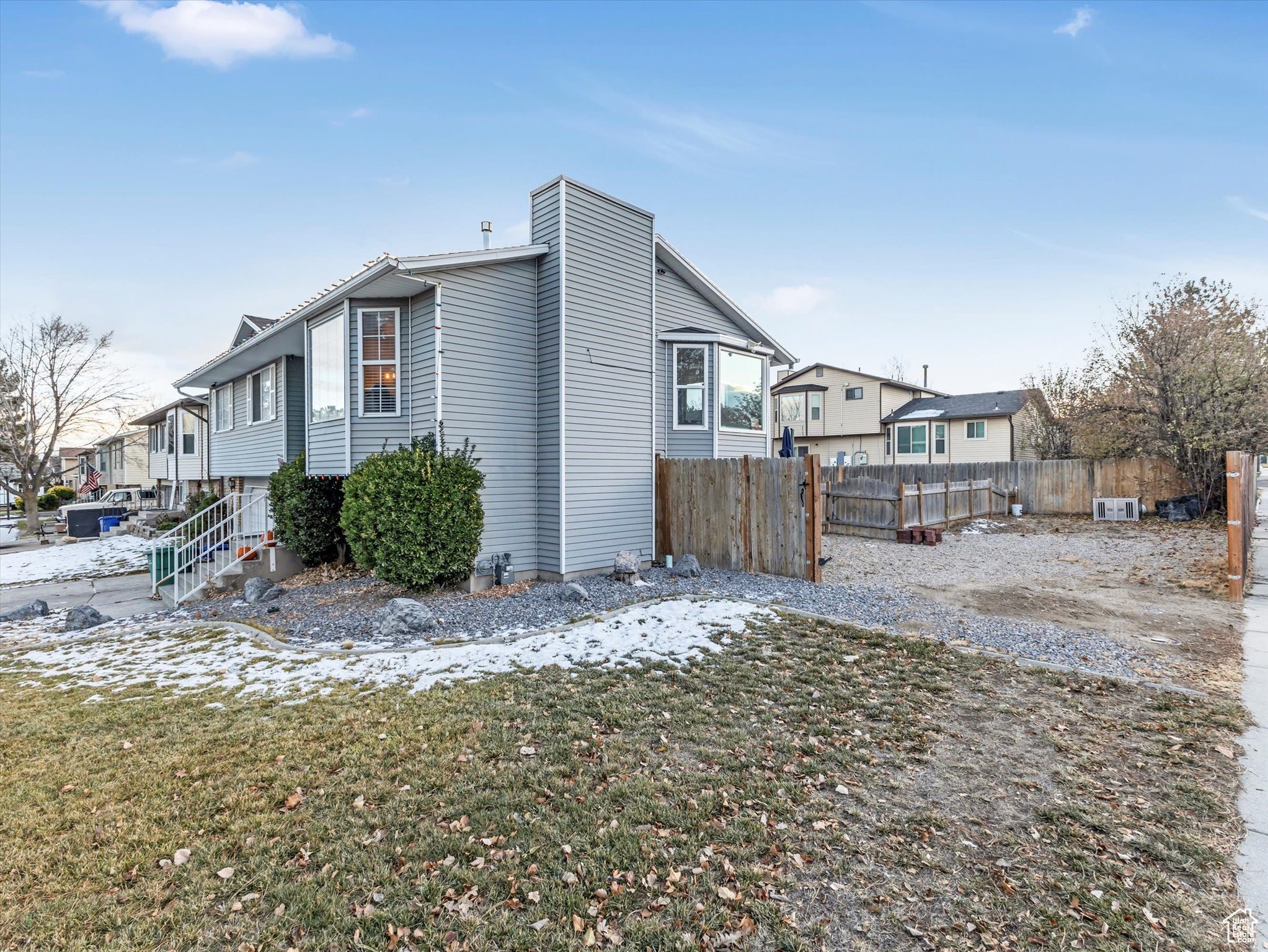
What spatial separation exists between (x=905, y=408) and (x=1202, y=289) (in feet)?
48.0

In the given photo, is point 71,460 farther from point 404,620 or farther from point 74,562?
point 404,620

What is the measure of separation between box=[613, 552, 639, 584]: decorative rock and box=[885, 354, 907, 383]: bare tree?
4586cm

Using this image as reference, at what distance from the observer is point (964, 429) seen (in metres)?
27.4

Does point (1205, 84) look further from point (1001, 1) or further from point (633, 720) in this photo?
point (633, 720)

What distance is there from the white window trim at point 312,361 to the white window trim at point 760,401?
6.59 meters

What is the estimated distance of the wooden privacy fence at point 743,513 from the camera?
8.60m

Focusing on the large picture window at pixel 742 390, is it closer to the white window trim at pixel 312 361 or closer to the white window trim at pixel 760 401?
the white window trim at pixel 760 401

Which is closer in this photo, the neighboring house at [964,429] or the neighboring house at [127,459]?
the neighboring house at [964,429]

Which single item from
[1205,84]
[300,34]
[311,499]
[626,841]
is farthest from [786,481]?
[300,34]

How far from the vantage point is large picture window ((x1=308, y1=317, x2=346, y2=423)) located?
922 centimetres

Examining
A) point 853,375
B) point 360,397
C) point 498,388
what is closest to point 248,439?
point 360,397
